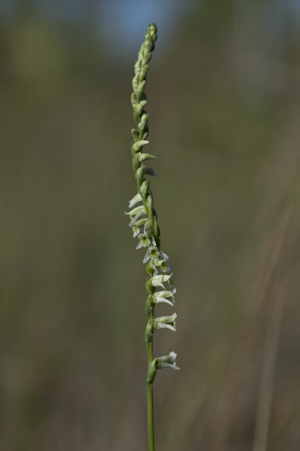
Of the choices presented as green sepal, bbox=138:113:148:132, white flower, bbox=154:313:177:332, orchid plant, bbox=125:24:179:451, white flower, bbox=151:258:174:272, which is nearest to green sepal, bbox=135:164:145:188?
orchid plant, bbox=125:24:179:451

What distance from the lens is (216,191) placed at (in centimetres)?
604

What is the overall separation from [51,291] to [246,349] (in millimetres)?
2201

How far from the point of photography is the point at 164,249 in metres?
5.25

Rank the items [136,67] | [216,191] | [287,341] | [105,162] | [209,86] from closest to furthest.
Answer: [136,67]
[287,341]
[216,191]
[105,162]
[209,86]

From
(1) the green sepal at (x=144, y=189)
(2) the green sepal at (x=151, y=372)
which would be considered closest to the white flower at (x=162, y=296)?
(2) the green sepal at (x=151, y=372)

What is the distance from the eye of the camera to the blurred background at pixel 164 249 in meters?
2.34

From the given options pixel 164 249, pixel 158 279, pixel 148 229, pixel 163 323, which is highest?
pixel 164 249

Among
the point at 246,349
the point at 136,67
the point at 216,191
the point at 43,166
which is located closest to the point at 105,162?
the point at 43,166

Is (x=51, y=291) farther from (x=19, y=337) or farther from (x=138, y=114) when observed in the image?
(x=138, y=114)

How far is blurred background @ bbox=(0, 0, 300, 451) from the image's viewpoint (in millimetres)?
2340

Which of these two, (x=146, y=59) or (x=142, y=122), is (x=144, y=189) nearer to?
(x=142, y=122)

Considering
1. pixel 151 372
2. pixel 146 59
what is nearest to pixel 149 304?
pixel 151 372

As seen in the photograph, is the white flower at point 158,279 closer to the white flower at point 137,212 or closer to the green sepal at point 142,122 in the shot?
the white flower at point 137,212

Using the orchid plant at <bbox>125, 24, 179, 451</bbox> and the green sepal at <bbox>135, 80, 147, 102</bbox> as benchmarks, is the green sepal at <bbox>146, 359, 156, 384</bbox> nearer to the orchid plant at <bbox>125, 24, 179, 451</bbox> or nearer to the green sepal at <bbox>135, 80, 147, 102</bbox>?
the orchid plant at <bbox>125, 24, 179, 451</bbox>
